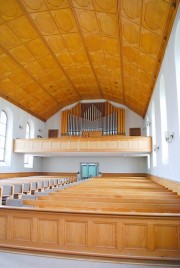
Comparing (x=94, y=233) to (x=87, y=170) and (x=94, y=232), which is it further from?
(x=87, y=170)

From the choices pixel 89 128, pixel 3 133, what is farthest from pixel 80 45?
pixel 89 128

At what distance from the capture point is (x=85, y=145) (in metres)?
15.6

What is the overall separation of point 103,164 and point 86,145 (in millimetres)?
4679

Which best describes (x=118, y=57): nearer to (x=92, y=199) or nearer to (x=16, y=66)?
(x=16, y=66)

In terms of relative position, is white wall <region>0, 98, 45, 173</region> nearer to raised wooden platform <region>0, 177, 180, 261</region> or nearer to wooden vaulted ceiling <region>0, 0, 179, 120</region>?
wooden vaulted ceiling <region>0, 0, 179, 120</region>

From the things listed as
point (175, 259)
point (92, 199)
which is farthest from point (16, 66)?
point (175, 259)

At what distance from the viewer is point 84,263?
11.9 feet

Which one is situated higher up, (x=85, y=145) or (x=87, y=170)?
(x=85, y=145)

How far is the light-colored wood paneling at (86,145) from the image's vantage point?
589 inches

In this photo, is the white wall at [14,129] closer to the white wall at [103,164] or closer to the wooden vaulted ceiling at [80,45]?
the wooden vaulted ceiling at [80,45]

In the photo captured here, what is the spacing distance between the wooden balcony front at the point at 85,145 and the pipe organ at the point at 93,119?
130 inches

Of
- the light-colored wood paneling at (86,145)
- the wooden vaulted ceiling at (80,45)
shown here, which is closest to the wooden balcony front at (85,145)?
the light-colored wood paneling at (86,145)

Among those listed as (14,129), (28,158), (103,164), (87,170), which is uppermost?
(14,129)

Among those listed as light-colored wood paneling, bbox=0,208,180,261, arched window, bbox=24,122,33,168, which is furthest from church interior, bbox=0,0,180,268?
arched window, bbox=24,122,33,168
